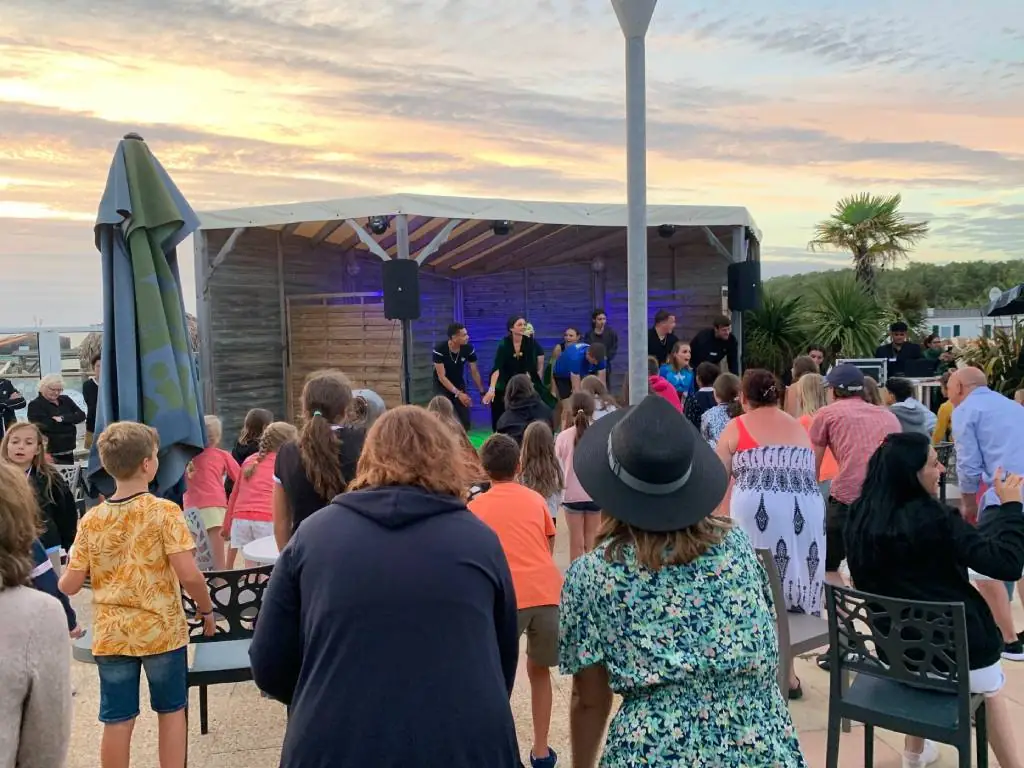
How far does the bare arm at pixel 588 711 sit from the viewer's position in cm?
176

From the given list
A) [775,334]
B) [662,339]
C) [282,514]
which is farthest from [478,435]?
[282,514]

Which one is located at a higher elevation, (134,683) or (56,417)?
(56,417)

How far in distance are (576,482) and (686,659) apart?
3.67 metres

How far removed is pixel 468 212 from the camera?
8984 millimetres

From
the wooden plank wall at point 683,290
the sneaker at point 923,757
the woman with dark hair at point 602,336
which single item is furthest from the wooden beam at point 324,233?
the sneaker at point 923,757

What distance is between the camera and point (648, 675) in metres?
1.64

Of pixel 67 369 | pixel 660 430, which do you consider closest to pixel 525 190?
pixel 67 369

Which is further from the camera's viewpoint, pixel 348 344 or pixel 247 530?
pixel 348 344

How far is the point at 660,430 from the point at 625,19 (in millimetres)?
2721

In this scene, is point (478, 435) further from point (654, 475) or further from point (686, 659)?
point (686, 659)

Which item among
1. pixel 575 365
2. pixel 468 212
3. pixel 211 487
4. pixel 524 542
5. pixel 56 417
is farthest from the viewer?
pixel 468 212

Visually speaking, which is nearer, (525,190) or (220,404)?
(220,404)

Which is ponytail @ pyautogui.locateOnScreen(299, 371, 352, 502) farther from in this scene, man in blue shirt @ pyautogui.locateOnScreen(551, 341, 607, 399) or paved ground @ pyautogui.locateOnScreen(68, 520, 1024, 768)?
man in blue shirt @ pyautogui.locateOnScreen(551, 341, 607, 399)

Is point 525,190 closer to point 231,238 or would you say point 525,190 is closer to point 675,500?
point 231,238
